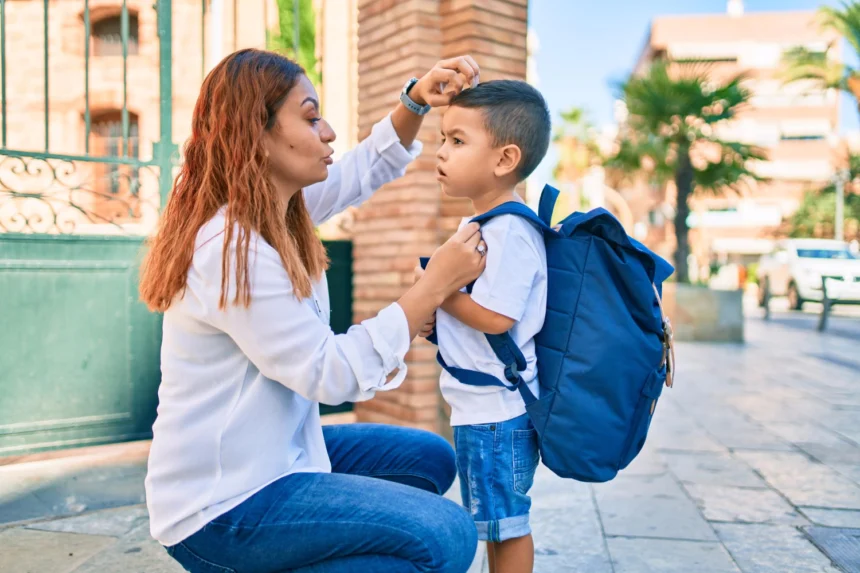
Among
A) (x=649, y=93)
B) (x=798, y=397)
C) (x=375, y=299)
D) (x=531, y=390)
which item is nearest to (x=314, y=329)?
(x=531, y=390)

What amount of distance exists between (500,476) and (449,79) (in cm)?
109

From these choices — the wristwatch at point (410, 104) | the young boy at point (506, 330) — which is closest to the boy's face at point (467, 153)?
the young boy at point (506, 330)

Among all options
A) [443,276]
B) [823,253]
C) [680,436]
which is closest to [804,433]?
[680,436]

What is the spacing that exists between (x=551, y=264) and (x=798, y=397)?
5983 mm

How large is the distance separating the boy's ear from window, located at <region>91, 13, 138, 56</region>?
13.1 m

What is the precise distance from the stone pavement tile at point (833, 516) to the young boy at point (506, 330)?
2091 mm

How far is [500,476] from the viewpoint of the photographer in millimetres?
1907

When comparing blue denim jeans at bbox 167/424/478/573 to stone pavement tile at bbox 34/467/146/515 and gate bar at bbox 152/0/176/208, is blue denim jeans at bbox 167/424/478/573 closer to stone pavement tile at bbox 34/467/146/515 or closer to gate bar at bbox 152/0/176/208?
stone pavement tile at bbox 34/467/146/515

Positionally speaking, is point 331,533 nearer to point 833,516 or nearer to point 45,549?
point 45,549

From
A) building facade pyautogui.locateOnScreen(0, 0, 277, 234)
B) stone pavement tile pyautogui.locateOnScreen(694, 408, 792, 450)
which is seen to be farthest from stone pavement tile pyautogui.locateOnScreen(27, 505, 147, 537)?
building facade pyautogui.locateOnScreen(0, 0, 277, 234)

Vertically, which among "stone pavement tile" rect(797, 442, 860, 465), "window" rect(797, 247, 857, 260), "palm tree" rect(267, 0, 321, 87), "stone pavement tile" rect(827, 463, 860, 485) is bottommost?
"stone pavement tile" rect(797, 442, 860, 465)

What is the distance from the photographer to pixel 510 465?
1.91 m

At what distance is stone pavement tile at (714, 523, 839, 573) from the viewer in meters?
2.76

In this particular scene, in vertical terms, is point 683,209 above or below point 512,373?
above
